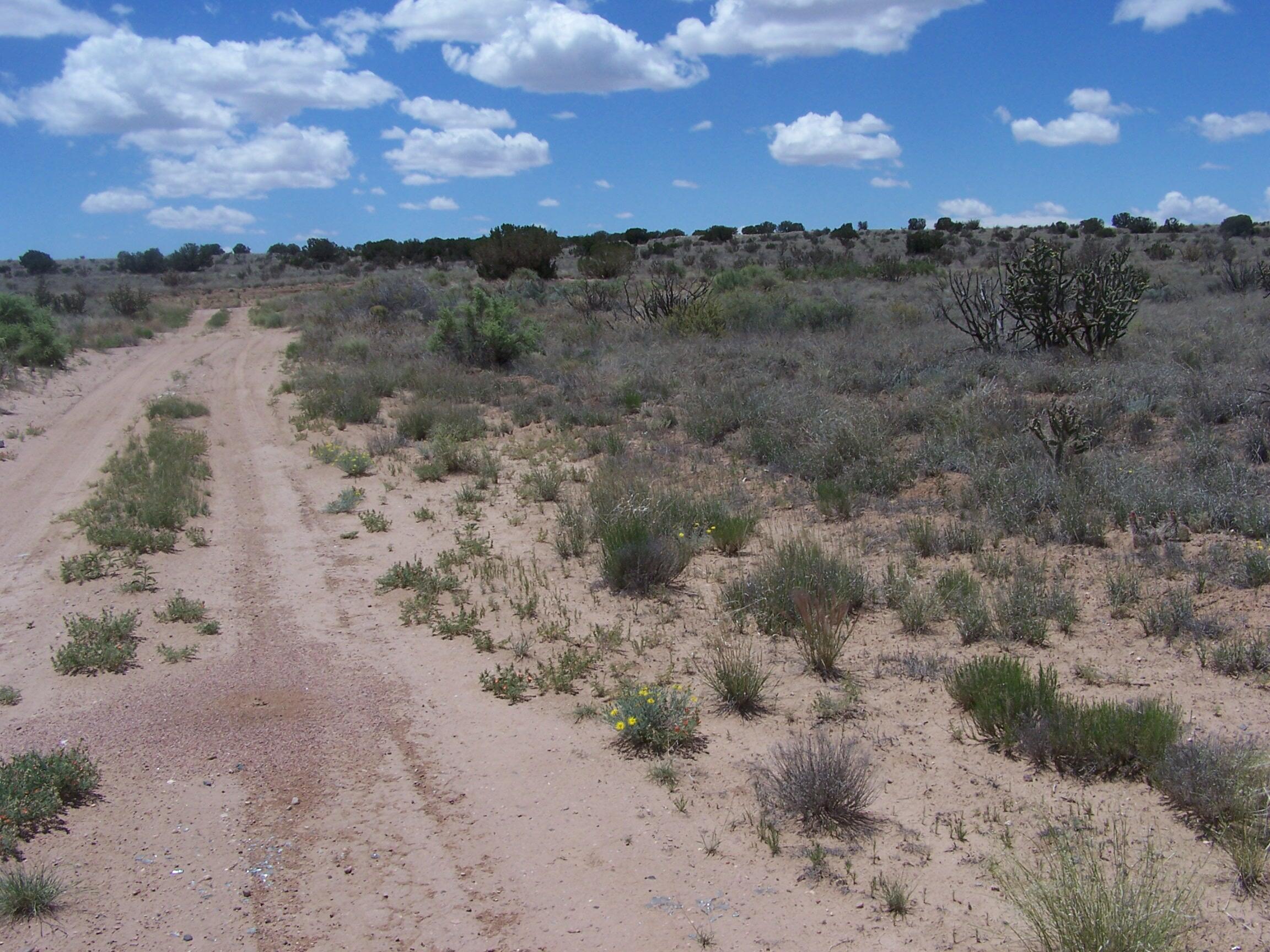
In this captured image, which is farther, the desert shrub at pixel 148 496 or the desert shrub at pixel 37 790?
the desert shrub at pixel 148 496

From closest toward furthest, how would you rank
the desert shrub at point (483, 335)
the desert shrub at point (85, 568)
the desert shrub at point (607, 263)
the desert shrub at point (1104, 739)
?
the desert shrub at point (1104, 739) < the desert shrub at point (85, 568) < the desert shrub at point (483, 335) < the desert shrub at point (607, 263)

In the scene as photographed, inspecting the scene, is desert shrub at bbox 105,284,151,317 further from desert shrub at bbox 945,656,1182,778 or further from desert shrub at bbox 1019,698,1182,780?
desert shrub at bbox 1019,698,1182,780

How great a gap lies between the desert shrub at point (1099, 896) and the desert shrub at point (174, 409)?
15546 millimetres

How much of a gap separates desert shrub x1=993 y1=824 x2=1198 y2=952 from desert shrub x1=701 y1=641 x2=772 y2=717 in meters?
1.86

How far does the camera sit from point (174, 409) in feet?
52.6

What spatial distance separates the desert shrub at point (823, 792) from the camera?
433 cm

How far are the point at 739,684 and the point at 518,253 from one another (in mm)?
33778

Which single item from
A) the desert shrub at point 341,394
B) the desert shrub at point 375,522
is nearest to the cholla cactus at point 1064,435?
the desert shrub at point 375,522

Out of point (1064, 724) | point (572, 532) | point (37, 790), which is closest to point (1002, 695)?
point (1064, 724)

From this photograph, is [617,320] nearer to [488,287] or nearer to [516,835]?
[488,287]

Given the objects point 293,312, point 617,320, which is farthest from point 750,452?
point 293,312

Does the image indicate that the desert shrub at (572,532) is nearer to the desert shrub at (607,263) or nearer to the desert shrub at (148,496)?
the desert shrub at (148,496)

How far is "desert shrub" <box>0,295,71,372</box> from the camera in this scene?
2031 cm

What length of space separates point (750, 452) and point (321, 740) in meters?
7.28
